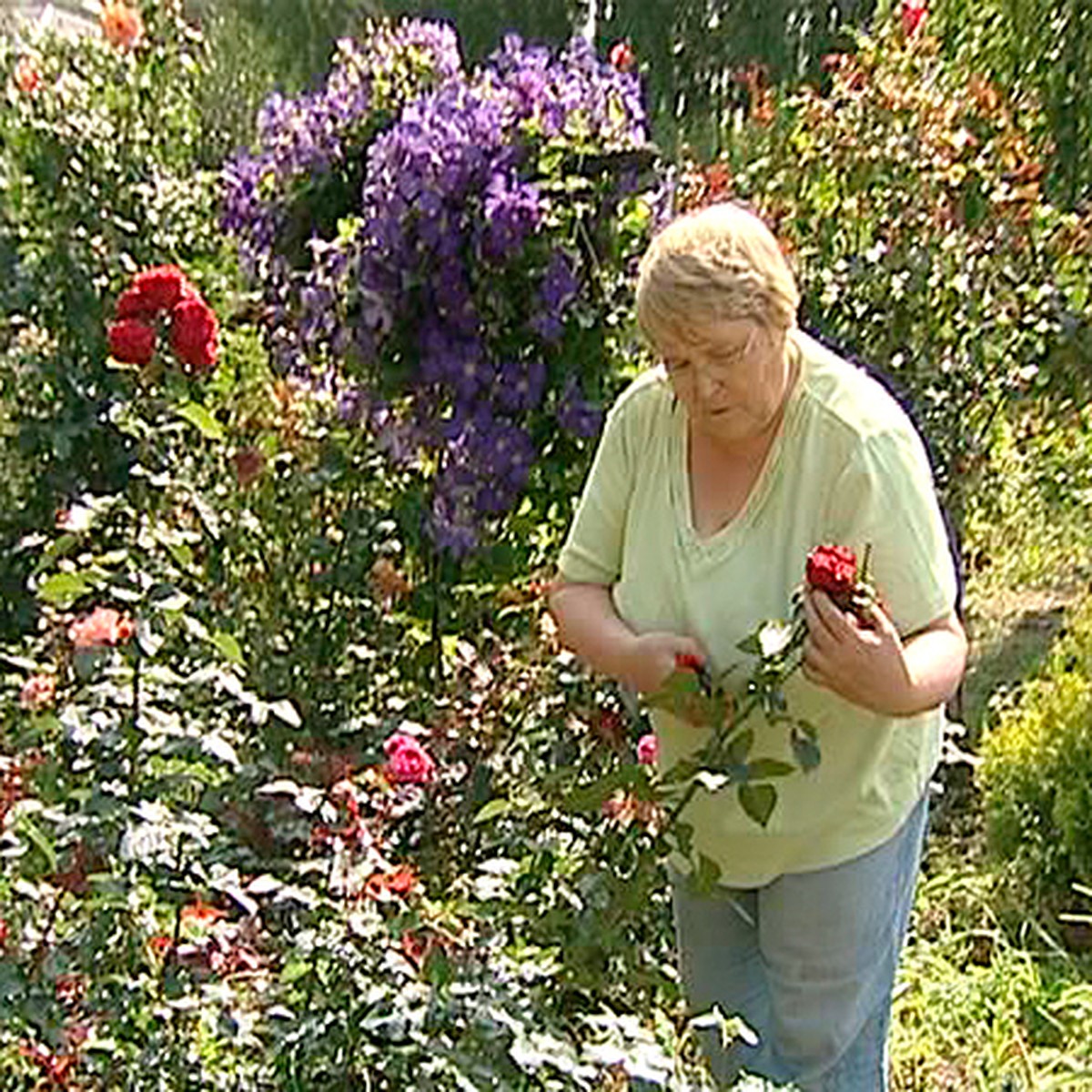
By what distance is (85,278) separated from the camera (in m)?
4.65

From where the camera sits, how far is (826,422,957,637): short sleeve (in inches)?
86.9

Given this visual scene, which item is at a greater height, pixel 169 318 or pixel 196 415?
pixel 169 318

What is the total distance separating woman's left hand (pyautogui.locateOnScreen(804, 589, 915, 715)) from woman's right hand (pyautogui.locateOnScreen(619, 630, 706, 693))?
14cm

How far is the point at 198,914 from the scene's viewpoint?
238cm

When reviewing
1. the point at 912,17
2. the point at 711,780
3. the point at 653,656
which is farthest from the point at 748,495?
the point at 912,17

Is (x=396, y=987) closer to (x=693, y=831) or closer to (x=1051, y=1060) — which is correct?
(x=693, y=831)

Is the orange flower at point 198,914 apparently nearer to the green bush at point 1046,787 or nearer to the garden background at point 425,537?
the garden background at point 425,537

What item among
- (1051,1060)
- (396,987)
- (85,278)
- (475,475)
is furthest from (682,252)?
(85,278)

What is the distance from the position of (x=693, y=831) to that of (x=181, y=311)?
79 cm

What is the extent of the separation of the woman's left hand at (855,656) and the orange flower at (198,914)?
71 centimetres

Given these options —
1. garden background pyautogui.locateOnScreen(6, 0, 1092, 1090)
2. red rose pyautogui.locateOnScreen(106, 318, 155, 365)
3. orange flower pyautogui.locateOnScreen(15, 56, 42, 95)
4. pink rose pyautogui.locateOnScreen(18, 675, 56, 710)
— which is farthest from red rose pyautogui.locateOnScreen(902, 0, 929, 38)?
red rose pyautogui.locateOnScreen(106, 318, 155, 365)

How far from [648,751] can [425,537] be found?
44.8 inches

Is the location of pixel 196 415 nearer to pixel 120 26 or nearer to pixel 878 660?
pixel 878 660

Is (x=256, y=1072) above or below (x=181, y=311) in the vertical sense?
below
